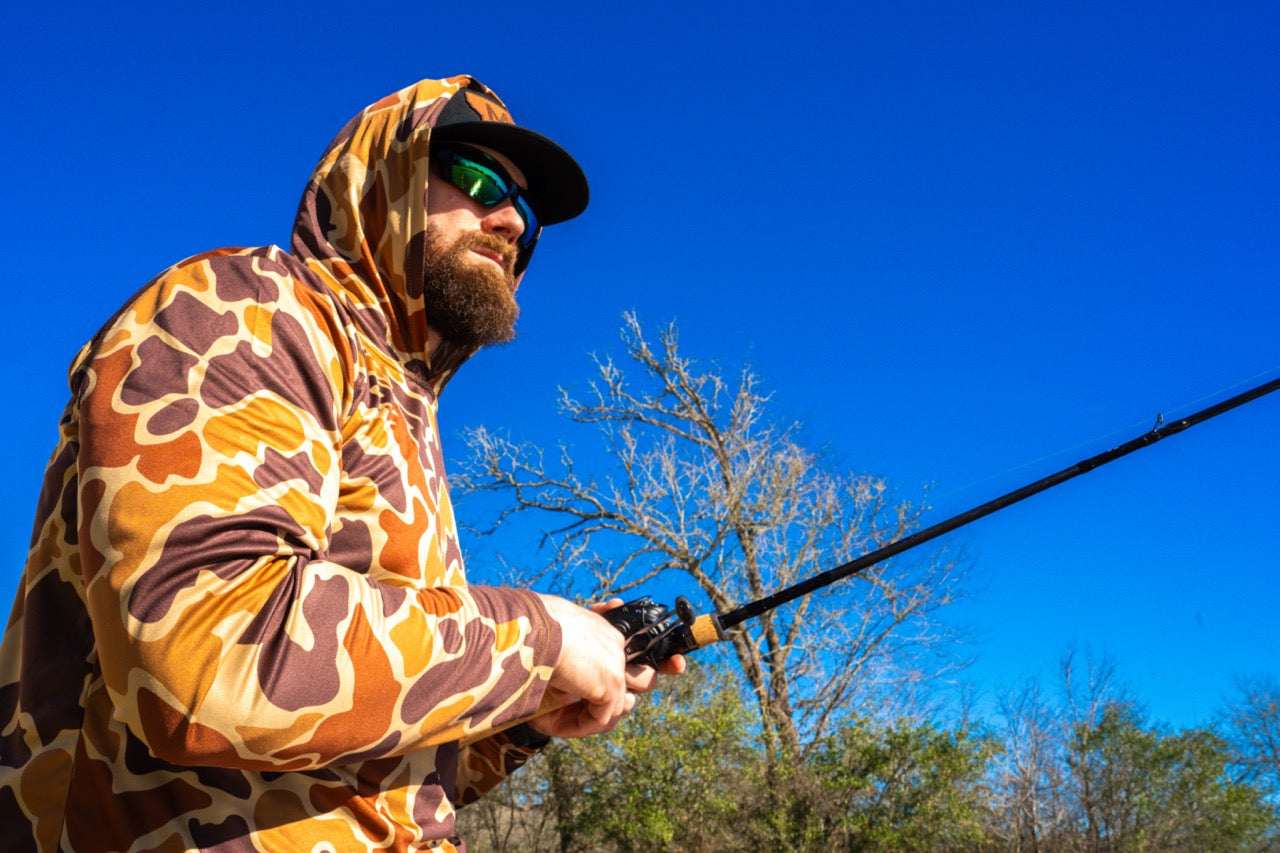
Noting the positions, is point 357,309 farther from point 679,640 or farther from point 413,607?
point 679,640

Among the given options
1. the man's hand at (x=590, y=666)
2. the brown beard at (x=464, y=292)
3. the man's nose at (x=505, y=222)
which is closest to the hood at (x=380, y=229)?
the brown beard at (x=464, y=292)

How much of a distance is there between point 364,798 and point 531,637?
31 cm

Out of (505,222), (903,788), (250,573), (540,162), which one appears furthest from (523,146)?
(903,788)

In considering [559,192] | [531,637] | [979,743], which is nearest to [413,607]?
[531,637]

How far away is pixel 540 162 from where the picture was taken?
237cm

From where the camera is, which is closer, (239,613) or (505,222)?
(239,613)

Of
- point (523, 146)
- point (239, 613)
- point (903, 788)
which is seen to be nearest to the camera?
point (239, 613)

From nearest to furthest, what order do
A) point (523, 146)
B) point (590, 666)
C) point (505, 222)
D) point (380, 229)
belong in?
1. point (590, 666)
2. point (380, 229)
3. point (505, 222)
4. point (523, 146)

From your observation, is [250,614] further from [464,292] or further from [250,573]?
[464,292]

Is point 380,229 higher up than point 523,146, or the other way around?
point 523,146

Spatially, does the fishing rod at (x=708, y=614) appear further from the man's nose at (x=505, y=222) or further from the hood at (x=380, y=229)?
the man's nose at (x=505, y=222)

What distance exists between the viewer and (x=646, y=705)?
14.2 m

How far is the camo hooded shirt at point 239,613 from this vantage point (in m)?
1.06

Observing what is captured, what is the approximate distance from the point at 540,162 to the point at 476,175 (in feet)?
0.95
